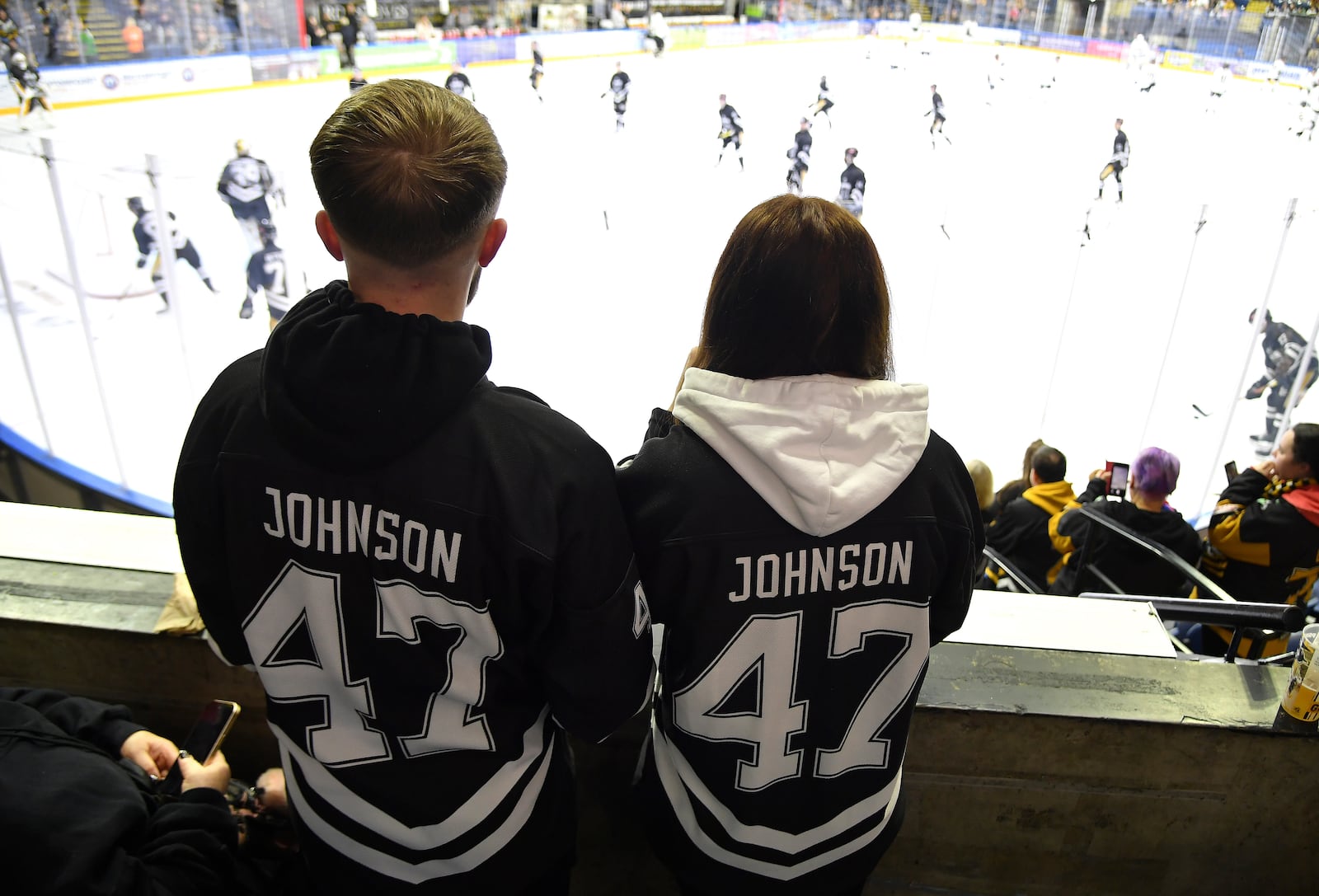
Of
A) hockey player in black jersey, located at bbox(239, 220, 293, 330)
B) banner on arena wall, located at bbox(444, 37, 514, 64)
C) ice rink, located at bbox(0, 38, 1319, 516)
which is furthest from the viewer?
banner on arena wall, located at bbox(444, 37, 514, 64)

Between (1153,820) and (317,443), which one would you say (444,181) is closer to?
(317,443)

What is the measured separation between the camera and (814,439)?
690 mm

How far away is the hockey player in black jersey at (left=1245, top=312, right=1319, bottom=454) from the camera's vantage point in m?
4.45

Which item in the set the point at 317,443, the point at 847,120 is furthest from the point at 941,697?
the point at 847,120

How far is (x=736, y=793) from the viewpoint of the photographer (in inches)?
32.2

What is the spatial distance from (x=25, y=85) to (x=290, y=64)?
2.17 m

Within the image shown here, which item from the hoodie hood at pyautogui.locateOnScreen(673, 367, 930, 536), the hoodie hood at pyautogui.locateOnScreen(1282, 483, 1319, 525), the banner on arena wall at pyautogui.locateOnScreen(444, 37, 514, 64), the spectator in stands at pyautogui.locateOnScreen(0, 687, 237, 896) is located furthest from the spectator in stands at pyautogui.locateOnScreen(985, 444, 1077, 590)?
the banner on arena wall at pyautogui.locateOnScreen(444, 37, 514, 64)

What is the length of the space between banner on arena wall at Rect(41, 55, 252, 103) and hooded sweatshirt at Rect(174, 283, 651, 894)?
24.9ft

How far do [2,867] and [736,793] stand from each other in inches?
25.2

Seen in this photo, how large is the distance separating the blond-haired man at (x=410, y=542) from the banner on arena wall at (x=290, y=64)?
321 inches

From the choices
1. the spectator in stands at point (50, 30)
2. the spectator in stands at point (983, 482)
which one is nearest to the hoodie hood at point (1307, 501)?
the spectator in stands at point (983, 482)

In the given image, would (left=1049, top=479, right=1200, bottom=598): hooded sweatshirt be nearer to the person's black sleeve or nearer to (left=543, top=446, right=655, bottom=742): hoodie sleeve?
(left=543, top=446, right=655, bottom=742): hoodie sleeve

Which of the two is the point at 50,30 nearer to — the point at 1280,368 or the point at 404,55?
the point at 404,55

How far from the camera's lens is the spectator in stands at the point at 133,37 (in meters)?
6.80
